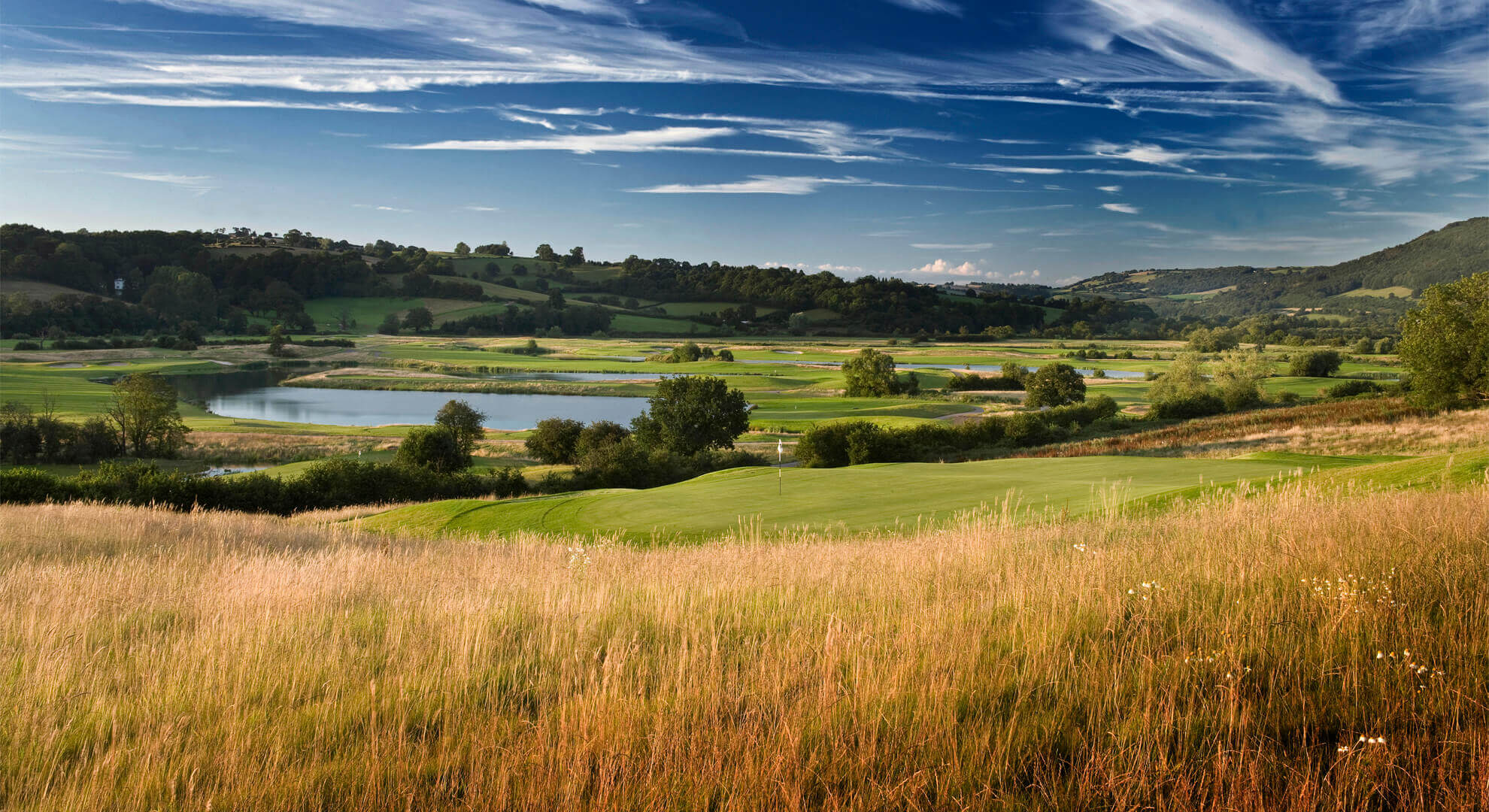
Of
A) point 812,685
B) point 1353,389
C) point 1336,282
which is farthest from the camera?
point 1336,282

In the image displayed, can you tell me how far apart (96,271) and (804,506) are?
6297 inches

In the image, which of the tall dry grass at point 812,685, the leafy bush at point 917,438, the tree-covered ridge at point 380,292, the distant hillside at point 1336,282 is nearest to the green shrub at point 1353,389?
the leafy bush at point 917,438

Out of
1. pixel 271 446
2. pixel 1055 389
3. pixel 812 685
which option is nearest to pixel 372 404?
pixel 271 446

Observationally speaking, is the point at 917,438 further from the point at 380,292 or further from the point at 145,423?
the point at 380,292

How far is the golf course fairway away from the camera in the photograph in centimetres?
1568

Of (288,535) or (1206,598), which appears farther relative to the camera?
(288,535)

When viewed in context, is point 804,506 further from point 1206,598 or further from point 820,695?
point 820,695

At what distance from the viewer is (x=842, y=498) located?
18297 mm

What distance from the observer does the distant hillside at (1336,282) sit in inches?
4690

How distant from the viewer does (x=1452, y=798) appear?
9.59ft

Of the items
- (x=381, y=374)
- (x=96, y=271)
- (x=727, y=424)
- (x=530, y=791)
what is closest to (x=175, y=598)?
(x=530, y=791)

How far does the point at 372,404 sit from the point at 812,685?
8742 cm

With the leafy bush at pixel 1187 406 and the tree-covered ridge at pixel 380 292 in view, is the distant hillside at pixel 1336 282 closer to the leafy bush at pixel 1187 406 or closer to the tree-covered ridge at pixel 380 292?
the tree-covered ridge at pixel 380 292

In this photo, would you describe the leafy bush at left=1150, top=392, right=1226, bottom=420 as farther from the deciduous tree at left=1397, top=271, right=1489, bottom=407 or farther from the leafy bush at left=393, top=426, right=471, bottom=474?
the leafy bush at left=393, top=426, right=471, bottom=474
